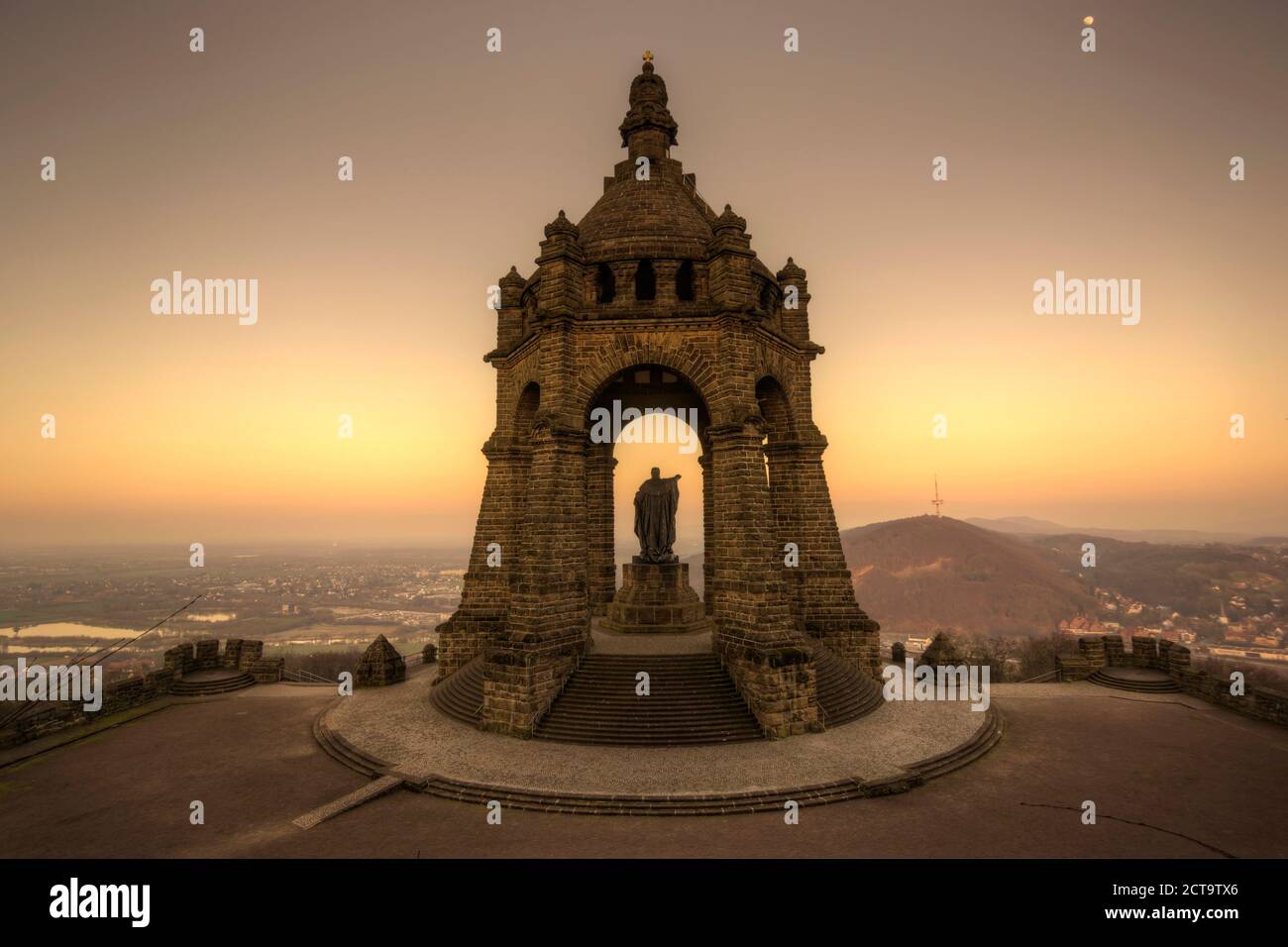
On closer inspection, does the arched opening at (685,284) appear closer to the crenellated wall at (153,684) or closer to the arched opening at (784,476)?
the arched opening at (784,476)

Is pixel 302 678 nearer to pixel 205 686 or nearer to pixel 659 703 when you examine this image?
pixel 205 686

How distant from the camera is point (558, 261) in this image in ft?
49.6

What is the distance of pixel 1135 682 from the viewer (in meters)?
17.5

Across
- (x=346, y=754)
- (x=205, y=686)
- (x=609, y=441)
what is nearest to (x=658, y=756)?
(x=346, y=754)

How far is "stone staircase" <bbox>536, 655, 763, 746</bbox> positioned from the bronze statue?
4731 millimetres

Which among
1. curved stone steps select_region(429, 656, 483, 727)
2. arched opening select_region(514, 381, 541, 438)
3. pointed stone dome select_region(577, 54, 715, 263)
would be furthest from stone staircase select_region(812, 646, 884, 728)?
pointed stone dome select_region(577, 54, 715, 263)

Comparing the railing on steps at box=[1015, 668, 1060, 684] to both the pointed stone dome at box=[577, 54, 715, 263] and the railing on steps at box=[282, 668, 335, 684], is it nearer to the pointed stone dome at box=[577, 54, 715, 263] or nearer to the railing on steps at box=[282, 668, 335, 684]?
the pointed stone dome at box=[577, 54, 715, 263]

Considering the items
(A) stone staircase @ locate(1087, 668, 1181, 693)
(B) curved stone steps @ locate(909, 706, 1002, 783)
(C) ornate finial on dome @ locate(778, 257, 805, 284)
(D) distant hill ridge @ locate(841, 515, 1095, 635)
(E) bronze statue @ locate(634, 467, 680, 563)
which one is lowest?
(D) distant hill ridge @ locate(841, 515, 1095, 635)

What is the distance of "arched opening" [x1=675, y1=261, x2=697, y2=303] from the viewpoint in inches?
630

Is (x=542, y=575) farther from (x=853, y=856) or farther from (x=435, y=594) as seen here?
(x=435, y=594)

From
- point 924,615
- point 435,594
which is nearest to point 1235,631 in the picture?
point 924,615

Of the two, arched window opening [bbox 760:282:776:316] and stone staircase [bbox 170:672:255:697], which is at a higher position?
arched window opening [bbox 760:282:776:316]

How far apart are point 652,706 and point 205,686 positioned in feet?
51.1

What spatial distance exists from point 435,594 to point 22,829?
16464 cm
